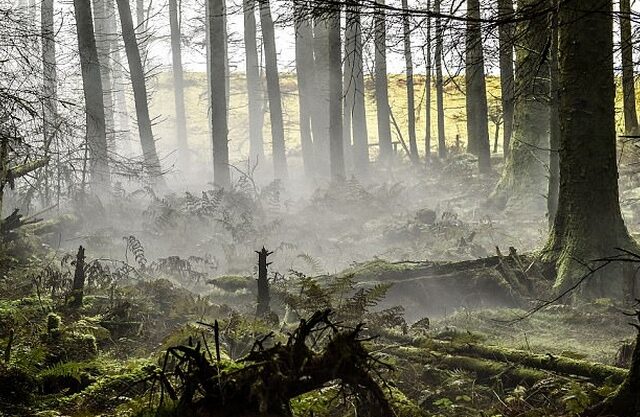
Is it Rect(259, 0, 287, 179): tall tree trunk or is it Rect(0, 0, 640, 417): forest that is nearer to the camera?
Rect(0, 0, 640, 417): forest

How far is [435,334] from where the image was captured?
5527mm

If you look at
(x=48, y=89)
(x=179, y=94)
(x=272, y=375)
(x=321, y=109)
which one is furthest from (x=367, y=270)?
(x=179, y=94)

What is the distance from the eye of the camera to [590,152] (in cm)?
677

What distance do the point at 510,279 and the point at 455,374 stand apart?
3.48m

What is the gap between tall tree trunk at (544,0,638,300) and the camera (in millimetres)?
6676

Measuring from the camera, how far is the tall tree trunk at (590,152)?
668 cm

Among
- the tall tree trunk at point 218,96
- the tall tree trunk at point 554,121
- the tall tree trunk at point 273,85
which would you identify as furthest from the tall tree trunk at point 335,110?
the tall tree trunk at point 554,121

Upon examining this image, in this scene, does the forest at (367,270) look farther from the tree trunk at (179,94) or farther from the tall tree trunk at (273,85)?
the tree trunk at (179,94)

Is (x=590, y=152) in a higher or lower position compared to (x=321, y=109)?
lower

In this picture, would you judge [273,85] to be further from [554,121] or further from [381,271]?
[381,271]

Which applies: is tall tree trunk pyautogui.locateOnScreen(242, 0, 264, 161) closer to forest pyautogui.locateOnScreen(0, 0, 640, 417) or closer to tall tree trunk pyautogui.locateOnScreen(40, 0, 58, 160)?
tall tree trunk pyautogui.locateOnScreen(40, 0, 58, 160)

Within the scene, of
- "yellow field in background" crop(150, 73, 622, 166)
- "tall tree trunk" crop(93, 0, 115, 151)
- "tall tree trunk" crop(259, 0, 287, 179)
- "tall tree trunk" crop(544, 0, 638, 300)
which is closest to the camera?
"tall tree trunk" crop(544, 0, 638, 300)

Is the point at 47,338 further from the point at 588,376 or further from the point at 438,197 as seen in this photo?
the point at 438,197

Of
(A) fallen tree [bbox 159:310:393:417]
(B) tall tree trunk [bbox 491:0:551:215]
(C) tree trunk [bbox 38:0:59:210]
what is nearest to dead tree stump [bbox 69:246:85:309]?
(C) tree trunk [bbox 38:0:59:210]
